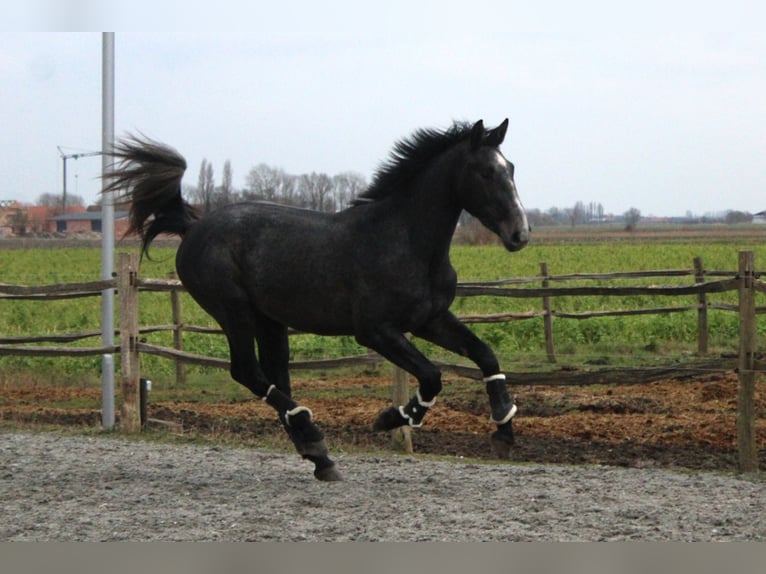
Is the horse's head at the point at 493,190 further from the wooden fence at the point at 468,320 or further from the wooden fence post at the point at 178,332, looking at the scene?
the wooden fence post at the point at 178,332

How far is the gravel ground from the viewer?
17.7ft

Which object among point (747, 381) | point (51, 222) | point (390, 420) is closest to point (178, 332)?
point (390, 420)

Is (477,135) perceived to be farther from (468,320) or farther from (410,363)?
(468,320)

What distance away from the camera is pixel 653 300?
76.6 ft

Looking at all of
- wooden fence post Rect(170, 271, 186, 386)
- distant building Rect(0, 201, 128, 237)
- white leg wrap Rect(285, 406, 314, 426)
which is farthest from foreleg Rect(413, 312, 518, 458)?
distant building Rect(0, 201, 128, 237)

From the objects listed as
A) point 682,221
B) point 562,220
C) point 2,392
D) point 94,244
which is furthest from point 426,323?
point 682,221

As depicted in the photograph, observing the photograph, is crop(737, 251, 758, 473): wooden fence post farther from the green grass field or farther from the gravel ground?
the green grass field

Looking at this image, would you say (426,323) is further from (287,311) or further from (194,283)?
(194,283)

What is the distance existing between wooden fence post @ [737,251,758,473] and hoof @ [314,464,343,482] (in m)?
3.13

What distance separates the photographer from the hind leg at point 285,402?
6.92m

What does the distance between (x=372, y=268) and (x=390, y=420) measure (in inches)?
36.9

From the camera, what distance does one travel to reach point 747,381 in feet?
26.8

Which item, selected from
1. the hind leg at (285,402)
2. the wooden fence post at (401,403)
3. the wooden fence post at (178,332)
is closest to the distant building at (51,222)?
the wooden fence post at (178,332)

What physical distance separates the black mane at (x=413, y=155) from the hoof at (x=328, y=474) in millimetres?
1729
